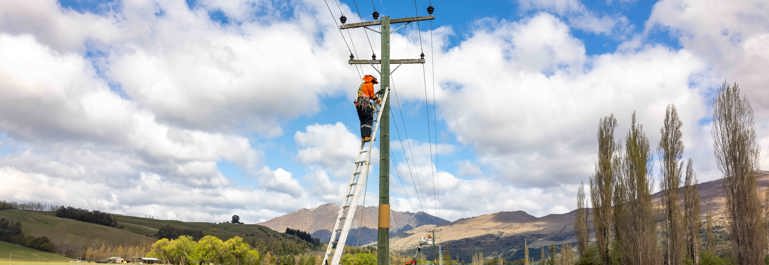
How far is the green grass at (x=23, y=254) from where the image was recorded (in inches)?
6191

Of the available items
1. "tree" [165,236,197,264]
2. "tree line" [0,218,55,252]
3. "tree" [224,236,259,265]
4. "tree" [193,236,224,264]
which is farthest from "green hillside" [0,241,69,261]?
"tree" [224,236,259,265]

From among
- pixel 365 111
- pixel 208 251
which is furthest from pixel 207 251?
pixel 365 111

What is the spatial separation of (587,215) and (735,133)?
1060 inches

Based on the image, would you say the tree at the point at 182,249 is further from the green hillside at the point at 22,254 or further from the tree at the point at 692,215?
the tree at the point at 692,215

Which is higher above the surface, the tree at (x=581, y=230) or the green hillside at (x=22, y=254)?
the tree at (x=581, y=230)

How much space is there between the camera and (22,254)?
6476 inches

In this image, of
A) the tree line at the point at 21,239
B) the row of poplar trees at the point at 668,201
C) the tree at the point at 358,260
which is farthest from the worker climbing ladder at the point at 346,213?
the tree line at the point at 21,239

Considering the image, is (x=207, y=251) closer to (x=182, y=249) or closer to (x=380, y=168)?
(x=182, y=249)

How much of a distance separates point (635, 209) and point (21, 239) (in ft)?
701

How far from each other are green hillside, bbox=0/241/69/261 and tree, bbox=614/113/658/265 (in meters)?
174

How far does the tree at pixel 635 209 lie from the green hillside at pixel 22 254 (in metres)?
174

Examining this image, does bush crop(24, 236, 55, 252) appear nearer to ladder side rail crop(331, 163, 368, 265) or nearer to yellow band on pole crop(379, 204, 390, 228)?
yellow band on pole crop(379, 204, 390, 228)

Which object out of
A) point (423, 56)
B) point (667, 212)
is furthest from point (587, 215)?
point (423, 56)

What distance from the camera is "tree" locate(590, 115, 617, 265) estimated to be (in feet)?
131
